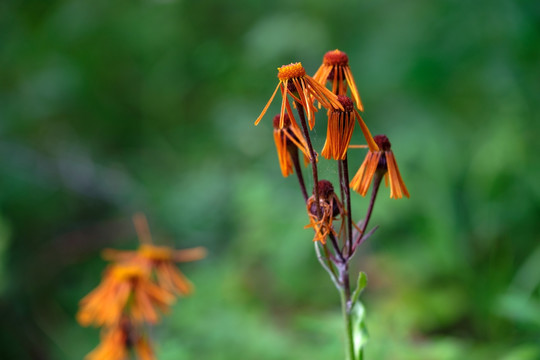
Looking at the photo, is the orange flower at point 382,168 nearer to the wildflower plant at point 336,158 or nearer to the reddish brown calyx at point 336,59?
the wildflower plant at point 336,158

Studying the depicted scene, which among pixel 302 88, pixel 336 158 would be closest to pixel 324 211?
pixel 336 158

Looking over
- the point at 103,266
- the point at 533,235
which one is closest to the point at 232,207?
the point at 103,266

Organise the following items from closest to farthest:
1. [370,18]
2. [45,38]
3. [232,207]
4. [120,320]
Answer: [120,320] < [232,207] < [45,38] < [370,18]

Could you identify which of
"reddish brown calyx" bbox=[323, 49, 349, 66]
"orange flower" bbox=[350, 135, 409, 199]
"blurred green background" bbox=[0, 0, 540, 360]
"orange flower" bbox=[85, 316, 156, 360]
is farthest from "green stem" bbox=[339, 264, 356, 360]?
"orange flower" bbox=[85, 316, 156, 360]

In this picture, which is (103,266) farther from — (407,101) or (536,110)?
(536,110)

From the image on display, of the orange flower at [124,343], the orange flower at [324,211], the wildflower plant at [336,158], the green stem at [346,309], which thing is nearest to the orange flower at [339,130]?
the wildflower plant at [336,158]

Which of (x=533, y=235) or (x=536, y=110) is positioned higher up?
(x=536, y=110)

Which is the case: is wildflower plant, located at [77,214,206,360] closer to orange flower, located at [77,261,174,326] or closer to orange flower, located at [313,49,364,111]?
orange flower, located at [77,261,174,326]
